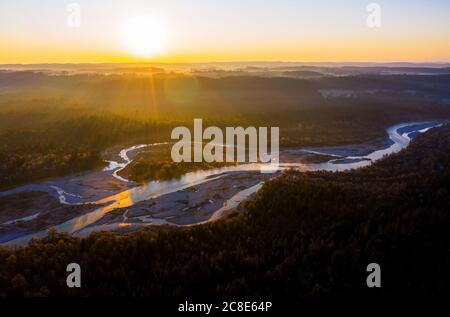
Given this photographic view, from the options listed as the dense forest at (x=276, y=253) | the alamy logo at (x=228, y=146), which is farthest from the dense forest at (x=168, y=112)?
the dense forest at (x=276, y=253)

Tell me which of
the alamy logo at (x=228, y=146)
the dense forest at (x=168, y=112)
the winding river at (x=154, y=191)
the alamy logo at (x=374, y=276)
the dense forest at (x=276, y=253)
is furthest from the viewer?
the dense forest at (x=168, y=112)

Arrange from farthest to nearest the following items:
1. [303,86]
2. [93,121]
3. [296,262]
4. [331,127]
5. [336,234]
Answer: [303,86] → [331,127] → [93,121] → [336,234] → [296,262]

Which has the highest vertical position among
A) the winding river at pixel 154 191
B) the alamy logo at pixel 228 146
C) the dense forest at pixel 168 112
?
the dense forest at pixel 168 112

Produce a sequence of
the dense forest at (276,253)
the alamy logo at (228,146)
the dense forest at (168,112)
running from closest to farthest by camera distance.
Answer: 1. the dense forest at (276,253)
2. the alamy logo at (228,146)
3. the dense forest at (168,112)

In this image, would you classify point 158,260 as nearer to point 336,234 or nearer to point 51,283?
point 51,283

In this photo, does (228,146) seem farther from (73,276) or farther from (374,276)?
(73,276)

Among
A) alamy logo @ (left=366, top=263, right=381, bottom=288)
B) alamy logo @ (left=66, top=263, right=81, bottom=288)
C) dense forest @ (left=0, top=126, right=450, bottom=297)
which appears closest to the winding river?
dense forest @ (left=0, top=126, right=450, bottom=297)

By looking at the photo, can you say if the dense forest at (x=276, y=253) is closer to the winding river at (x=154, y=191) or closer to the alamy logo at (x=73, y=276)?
the alamy logo at (x=73, y=276)
